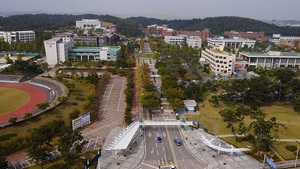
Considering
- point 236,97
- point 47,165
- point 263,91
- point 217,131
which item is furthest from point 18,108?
point 263,91

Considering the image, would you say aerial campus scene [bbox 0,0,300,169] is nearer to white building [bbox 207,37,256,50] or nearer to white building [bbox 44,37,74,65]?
white building [bbox 44,37,74,65]

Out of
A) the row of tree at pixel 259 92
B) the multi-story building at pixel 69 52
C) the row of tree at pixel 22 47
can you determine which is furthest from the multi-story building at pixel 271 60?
the row of tree at pixel 22 47

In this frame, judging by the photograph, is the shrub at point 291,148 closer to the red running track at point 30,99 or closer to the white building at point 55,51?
the red running track at point 30,99

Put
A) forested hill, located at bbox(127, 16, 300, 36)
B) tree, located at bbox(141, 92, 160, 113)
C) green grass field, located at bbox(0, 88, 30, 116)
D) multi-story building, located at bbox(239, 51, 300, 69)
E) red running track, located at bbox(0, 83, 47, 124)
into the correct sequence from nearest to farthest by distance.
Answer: red running track, located at bbox(0, 83, 47, 124)
tree, located at bbox(141, 92, 160, 113)
green grass field, located at bbox(0, 88, 30, 116)
multi-story building, located at bbox(239, 51, 300, 69)
forested hill, located at bbox(127, 16, 300, 36)

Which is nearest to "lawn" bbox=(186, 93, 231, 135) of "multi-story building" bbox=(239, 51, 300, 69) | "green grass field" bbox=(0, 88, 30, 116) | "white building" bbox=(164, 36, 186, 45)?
"green grass field" bbox=(0, 88, 30, 116)

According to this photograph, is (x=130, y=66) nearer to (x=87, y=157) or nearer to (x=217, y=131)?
(x=217, y=131)

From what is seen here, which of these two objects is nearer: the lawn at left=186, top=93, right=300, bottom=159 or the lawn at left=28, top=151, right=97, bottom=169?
the lawn at left=28, top=151, right=97, bottom=169
